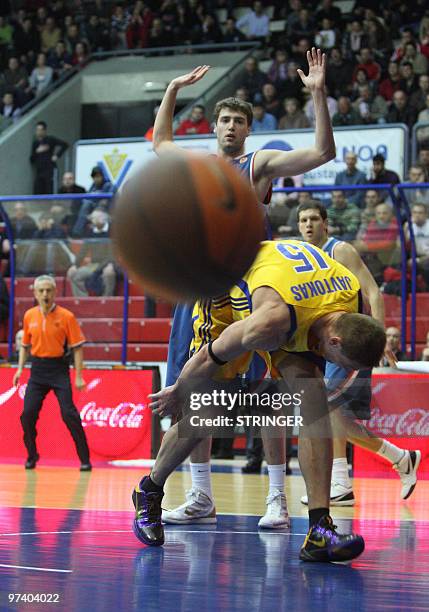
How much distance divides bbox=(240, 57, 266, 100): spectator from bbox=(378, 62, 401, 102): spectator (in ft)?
6.66

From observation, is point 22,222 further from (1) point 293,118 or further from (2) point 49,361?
(1) point 293,118

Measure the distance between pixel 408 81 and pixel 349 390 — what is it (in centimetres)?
900

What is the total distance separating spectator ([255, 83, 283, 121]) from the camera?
1636 cm

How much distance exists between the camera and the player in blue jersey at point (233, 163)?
5590 millimetres

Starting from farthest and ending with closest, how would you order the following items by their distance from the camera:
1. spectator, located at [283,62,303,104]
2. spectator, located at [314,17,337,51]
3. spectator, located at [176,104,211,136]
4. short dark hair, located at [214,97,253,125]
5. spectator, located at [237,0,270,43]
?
spectator, located at [237,0,270,43]
spectator, located at [314,17,337,51]
spectator, located at [283,62,303,104]
spectator, located at [176,104,211,136]
short dark hair, located at [214,97,253,125]

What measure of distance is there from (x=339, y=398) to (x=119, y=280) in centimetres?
476

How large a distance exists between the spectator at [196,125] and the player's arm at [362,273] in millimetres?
8821

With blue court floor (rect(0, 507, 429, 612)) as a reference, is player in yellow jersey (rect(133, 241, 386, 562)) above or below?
above

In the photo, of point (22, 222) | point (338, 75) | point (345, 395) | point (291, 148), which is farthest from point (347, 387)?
point (338, 75)

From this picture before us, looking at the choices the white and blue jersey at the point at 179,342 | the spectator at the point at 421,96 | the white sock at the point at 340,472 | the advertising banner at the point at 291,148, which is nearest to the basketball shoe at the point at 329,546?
the white and blue jersey at the point at 179,342

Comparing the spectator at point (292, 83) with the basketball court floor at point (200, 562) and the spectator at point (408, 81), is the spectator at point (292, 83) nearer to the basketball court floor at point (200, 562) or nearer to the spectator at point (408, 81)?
the spectator at point (408, 81)

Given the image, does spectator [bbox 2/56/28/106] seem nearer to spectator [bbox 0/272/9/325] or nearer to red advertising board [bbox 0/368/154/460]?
spectator [bbox 0/272/9/325]

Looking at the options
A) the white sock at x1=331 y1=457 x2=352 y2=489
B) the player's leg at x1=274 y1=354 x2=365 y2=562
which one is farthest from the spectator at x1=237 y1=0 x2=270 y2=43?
the player's leg at x1=274 y1=354 x2=365 y2=562

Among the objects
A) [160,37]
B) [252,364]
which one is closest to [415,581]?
[252,364]
